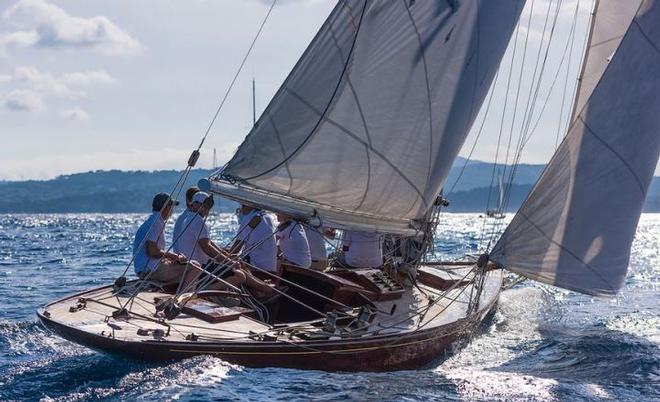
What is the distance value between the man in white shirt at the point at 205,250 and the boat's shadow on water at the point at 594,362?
10.8 ft

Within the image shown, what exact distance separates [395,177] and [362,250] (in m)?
2.29

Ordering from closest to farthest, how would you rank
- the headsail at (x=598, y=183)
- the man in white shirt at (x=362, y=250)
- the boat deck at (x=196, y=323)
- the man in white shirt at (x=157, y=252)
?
the boat deck at (x=196, y=323)
the headsail at (x=598, y=183)
the man in white shirt at (x=157, y=252)
the man in white shirt at (x=362, y=250)

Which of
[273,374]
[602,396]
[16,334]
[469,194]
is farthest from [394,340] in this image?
[469,194]

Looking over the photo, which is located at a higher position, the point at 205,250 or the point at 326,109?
the point at 326,109

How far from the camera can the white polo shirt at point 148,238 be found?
11.9 metres

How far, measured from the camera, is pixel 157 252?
39.1ft

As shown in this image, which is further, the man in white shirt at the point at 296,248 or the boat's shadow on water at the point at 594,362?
the man in white shirt at the point at 296,248

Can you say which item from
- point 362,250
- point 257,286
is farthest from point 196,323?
point 362,250

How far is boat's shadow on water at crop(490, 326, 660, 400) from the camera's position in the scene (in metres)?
Result: 10.9

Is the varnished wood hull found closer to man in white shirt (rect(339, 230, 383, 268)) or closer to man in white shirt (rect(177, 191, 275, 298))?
man in white shirt (rect(177, 191, 275, 298))

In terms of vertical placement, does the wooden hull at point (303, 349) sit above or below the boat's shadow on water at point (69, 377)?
above

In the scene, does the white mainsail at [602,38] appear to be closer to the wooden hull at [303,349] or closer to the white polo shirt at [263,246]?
the wooden hull at [303,349]

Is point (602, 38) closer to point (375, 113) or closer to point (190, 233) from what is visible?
point (375, 113)

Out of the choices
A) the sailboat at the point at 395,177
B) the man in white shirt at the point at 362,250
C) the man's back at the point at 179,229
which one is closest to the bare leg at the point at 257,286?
the sailboat at the point at 395,177
